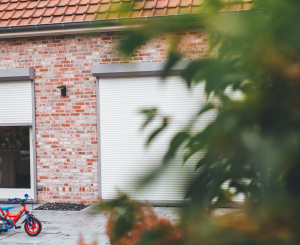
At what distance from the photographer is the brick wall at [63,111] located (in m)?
8.91

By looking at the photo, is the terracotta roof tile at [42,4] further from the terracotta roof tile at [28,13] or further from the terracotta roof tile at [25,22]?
the terracotta roof tile at [25,22]

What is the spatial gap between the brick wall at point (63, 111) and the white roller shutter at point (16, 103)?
25 centimetres

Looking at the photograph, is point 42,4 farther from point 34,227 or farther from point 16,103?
point 34,227

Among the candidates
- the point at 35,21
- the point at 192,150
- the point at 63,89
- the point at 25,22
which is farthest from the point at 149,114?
the point at 25,22

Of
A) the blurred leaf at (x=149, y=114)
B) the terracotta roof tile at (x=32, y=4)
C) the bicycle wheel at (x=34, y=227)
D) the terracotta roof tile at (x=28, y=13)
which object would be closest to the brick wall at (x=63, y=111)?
the terracotta roof tile at (x=28, y=13)

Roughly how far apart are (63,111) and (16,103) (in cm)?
128

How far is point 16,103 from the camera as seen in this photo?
365 inches

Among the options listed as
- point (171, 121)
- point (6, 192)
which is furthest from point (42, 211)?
point (171, 121)

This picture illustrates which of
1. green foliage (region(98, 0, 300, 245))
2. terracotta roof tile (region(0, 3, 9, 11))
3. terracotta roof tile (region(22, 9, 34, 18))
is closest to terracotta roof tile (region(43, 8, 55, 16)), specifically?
terracotta roof tile (region(22, 9, 34, 18))

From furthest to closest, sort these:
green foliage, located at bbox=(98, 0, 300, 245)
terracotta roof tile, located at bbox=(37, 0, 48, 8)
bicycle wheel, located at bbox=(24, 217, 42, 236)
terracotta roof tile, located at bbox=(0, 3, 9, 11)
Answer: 1. terracotta roof tile, located at bbox=(0, 3, 9, 11)
2. terracotta roof tile, located at bbox=(37, 0, 48, 8)
3. bicycle wheel, located at bbox=(24, 217, 42, 236)
4. green foliage, located at bbox=(98, 0, 300, 245)

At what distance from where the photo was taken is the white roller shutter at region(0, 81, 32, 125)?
9211 millimetres

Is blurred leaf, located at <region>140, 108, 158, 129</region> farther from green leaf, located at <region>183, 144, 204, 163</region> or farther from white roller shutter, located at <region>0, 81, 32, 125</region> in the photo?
white roller shutter, located at <region>0, 81, 32, 125</region>

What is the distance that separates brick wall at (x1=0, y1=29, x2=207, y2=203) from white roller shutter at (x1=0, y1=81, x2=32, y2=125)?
25 cm

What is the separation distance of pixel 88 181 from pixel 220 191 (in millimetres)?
8454
